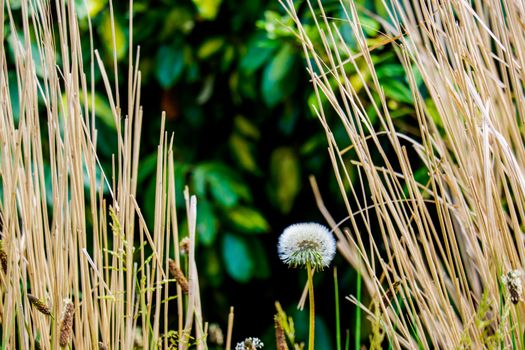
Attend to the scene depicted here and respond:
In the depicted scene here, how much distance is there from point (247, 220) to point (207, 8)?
1.64ft

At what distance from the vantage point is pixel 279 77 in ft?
5.67

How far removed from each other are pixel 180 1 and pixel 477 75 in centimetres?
114

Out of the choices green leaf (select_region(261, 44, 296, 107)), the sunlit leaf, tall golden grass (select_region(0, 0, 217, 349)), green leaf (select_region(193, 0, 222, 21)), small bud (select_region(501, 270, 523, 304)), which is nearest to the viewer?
small bud (select_region(501, 270, 523, 304))

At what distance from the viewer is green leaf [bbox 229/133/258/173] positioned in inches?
73.0

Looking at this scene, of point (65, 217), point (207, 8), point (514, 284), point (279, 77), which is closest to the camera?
point (514, 284)

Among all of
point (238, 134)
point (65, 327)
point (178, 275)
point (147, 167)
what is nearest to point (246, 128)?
point (238, 134)

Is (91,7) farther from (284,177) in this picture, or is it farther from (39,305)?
(39,305)

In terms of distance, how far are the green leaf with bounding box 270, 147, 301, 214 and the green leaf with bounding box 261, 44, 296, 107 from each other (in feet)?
0.50

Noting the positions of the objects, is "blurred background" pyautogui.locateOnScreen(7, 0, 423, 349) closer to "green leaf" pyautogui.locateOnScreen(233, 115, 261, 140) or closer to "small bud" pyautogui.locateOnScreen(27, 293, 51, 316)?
"green leaf" pyautogui.locateOnScreen(233, 115, 261, 140)

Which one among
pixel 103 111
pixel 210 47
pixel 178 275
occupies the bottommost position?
pixel 178 275

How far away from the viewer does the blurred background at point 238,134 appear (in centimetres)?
177

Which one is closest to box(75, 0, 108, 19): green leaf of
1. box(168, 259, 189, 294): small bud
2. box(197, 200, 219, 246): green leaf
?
box(197, 200, 219, 246): green leaf

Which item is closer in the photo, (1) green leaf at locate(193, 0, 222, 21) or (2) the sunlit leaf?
(2) the sunlit leaf

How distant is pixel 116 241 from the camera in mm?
907
